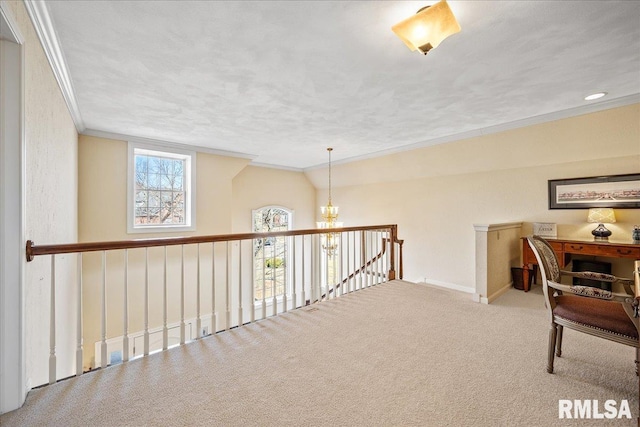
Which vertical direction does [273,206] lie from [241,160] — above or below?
below

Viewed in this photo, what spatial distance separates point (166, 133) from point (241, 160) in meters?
1.72

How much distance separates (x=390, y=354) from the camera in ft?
7.22

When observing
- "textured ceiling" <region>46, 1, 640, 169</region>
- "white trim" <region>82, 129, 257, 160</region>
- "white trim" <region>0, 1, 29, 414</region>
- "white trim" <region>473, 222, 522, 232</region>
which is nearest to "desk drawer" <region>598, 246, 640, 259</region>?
"white trim" <region>473, 222, 522, 232</region>

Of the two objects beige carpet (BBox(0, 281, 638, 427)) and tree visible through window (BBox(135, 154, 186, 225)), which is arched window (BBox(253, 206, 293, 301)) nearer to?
tree visible through window (BBox(135, 154, 186, 225))

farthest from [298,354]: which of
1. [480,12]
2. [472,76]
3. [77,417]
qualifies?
[472,76]

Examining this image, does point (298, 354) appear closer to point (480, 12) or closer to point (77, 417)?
point (77, 417)

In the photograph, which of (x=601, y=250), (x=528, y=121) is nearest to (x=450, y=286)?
(x=601, y=250)

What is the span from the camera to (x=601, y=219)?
361 centimetres

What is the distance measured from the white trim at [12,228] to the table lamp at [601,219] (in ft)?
18.9

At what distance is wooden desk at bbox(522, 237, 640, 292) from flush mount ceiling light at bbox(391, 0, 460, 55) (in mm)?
3509

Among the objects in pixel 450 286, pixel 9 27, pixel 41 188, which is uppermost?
pixel 9 27

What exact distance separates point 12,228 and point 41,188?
0.69 m

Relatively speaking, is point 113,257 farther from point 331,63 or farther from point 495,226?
point 495,226

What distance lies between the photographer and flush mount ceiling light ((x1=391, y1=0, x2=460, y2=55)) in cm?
160
